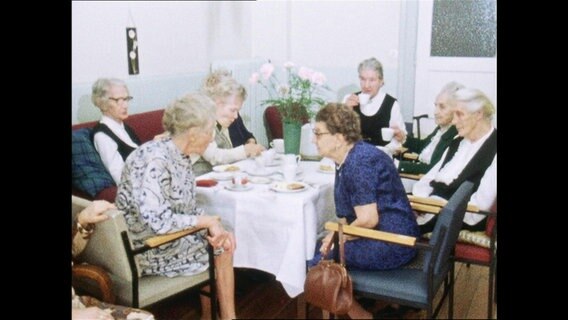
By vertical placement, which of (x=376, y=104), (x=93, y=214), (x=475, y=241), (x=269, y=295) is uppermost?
(x=376, y=104)

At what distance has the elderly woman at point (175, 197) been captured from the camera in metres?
1.75

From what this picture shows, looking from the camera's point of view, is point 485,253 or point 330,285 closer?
point 330,285

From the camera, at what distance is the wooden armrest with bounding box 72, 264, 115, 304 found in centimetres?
172

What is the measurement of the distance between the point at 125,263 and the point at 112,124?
0.48 metres

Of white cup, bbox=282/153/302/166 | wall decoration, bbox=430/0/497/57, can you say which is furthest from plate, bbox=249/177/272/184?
wall decoration, bbox=430/0/497/57

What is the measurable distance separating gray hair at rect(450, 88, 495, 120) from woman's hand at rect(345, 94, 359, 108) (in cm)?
27

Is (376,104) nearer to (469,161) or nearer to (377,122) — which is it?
(377,122)

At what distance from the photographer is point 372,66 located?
5.45ft

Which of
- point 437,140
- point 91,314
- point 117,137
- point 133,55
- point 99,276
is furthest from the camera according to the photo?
point 133,55

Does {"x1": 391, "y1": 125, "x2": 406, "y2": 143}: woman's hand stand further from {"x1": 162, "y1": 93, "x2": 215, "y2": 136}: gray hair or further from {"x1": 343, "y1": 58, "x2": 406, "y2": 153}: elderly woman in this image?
{"x1": 162, "y1": 93, "x2": 215, "y2": 136}: gray hair

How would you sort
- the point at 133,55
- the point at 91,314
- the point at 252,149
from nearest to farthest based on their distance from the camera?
the point at 91,314 → the point at 252,149 → the point at 133,55

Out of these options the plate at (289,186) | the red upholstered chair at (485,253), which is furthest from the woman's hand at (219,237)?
the red upholstered chair at (485,253)

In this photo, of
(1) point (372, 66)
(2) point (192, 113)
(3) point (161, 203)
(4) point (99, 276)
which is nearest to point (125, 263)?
(4) point (99, 276)

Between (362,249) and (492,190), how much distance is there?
1.39ft
